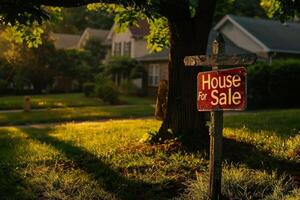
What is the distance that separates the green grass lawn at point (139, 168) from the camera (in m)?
7.00

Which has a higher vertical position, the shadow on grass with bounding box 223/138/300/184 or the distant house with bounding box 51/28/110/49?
the distant house with bounding box 51/28/110/49

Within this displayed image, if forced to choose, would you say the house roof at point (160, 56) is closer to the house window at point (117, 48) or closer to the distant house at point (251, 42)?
the distant house at point (251, 42)

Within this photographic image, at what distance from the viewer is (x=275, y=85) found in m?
24.2

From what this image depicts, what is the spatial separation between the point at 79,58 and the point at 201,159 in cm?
3817

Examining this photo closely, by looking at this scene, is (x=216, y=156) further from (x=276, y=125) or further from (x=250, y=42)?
(x=250, y=42)

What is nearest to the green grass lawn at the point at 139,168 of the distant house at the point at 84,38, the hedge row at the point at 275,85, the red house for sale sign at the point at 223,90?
the red house for sale sign at the point at 223,90

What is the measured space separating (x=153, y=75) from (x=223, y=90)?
31050mm

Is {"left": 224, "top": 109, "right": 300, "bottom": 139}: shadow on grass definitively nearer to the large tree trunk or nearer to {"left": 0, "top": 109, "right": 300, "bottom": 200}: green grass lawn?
{"left": 0, "top": 109, "right": 300, "bottom": 200}: green grass lawn

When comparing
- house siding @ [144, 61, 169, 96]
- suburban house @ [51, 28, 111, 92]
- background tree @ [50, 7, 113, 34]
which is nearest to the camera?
house siding @ [144, 61, 169, 96]

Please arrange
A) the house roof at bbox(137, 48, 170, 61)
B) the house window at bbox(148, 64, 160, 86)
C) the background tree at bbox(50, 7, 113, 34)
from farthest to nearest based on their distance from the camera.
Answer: the background tree at bbox(50, 7, 113, 34) < the house window at bbox(148, 64, 160, 86) < the house roof at bbox(137, 48, 170, 61)

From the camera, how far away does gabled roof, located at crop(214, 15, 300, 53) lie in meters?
32.8

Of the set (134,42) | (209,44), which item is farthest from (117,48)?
(209,44)

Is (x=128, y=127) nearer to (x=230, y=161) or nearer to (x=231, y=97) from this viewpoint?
(x=230, y=161)

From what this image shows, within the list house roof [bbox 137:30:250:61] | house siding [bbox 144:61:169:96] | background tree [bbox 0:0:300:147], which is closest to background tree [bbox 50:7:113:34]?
house siding [bbox 144:61:169:96]
